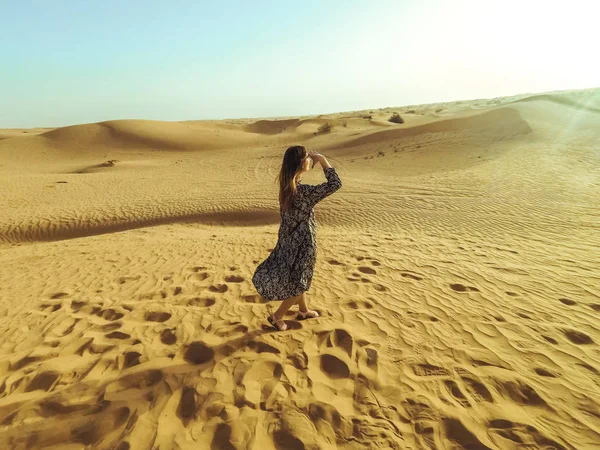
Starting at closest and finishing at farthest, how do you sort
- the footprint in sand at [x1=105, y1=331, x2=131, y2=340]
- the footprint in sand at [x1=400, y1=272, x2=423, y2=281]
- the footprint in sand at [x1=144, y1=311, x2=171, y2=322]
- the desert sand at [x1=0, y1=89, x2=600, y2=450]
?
1. the desert sand at [x1=0, y1=89, x2=600, y2=450]
2. the footprint in sand at [x1=105, y1=331, x2=131, y2=340]
3. the footprint in sand at [x1=144, y1=311, x2=171, y2=322]
4. the footprint in sand at [x1=400, y1=272, x2=423, y2=281]

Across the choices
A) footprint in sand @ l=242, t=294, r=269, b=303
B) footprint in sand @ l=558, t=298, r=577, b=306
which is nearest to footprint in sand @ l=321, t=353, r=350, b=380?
footprint in sand @ l=242, t=294, r=269, b=303

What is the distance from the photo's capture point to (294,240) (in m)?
3.52

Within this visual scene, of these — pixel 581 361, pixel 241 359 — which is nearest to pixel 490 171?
pixel 581 361

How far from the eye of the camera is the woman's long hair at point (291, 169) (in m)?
3.10

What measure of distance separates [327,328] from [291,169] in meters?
2.00

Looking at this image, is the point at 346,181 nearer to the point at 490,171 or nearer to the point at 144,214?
the point at 490,171

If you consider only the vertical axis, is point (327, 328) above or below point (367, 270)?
above

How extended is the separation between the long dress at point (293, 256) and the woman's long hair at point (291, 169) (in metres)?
0.13

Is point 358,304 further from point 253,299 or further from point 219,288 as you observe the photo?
point 219,288

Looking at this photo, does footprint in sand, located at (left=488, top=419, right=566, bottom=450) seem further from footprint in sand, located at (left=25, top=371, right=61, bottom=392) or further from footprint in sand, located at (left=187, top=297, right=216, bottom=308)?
footprint in sand, located at (left=25, top=371, right=61, bottom=392)

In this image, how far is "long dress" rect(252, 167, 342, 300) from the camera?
3.44 metres

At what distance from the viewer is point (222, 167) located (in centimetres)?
1983

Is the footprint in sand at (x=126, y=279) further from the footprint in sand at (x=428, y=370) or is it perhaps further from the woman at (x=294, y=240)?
the footprint in sand at (x=428, y=370)

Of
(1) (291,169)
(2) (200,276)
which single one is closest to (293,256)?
(1) (291,169)
